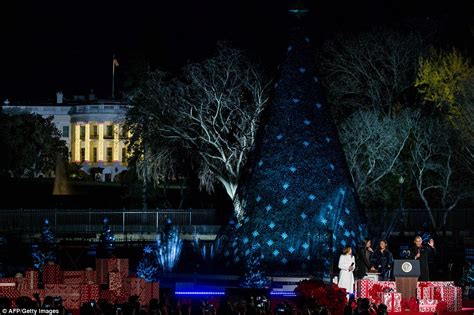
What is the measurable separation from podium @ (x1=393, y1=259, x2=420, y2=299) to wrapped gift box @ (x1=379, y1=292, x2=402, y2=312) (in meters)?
0.58

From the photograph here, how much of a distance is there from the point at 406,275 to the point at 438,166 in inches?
1101

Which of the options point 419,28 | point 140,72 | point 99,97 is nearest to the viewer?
point 419,28

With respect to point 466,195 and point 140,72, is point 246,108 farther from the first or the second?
point 140,72

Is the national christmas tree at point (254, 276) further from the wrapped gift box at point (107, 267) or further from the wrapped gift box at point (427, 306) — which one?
the wrapped gift box at point (427, 306)

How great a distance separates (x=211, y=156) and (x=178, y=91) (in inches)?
134

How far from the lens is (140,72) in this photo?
235 ft

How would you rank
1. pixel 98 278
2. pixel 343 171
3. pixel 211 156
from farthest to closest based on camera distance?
pixel 211 156 → pixel 343 171 → pixel 98 278

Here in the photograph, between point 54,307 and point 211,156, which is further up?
point 211,156

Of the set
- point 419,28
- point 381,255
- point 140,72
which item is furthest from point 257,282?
point 140,72

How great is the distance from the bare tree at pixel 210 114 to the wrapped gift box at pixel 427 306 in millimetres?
27230

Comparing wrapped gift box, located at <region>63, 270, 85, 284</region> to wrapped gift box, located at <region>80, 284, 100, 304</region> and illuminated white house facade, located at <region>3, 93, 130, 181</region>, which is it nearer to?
wrapped gift box, located at <region>80, 284, 100, 304</region>

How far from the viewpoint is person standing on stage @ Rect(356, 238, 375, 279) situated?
89.5 ft

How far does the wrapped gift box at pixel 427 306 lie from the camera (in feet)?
84.4

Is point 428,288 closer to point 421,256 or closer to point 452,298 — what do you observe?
point 452,298
